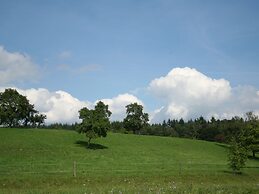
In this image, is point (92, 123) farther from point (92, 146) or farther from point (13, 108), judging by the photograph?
point (13, 108)

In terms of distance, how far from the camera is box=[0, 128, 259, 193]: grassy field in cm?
2325

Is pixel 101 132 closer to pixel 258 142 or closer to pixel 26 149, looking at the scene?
pixel 26 149

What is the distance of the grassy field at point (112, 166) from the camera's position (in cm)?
2325

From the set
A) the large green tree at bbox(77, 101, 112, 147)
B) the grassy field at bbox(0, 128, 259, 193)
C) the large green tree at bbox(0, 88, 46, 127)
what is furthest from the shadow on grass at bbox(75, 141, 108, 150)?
the large green tree at bbox(0, 88, 46, 127)

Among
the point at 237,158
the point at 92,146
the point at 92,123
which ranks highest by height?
the point at 92,123

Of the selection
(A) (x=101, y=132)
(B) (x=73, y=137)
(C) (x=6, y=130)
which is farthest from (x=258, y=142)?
(C) (x=6, y=130)

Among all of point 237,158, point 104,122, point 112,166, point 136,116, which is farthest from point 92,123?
point 136,116

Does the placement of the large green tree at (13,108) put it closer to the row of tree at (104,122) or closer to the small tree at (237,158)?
the row of tree at (104,122)

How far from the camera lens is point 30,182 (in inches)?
1140

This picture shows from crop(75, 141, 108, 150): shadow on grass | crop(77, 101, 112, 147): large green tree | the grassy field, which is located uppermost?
crop(77, 101, 112, 147): large green tree

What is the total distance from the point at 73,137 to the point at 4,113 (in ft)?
71.4

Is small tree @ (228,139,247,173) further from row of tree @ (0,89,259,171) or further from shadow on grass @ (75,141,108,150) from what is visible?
shadow on grass @ (75,141,108,150)

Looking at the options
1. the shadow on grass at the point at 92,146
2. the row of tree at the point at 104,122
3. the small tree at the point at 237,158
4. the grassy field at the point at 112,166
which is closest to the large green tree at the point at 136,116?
the row of tree at the point at 104,122

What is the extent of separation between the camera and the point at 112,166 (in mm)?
46000
